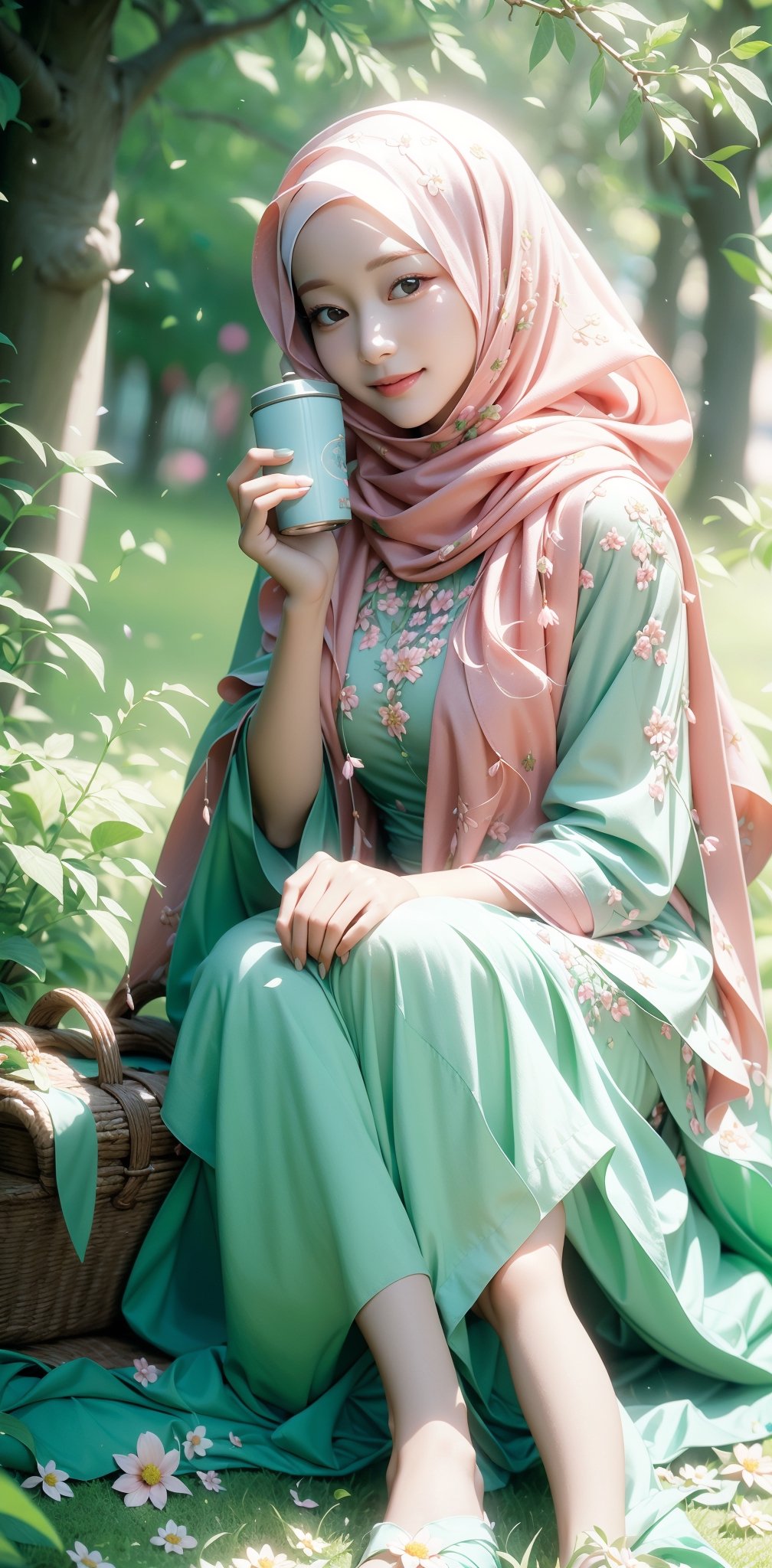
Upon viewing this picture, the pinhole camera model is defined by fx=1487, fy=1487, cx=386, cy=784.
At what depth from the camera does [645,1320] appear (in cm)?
159

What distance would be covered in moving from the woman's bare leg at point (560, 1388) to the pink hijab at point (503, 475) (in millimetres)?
380

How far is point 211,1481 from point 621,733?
0.87 metres

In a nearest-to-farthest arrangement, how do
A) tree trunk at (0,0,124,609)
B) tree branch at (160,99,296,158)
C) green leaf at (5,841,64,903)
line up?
1. green leaf at (5,841,64,903)
2. tree trunk at (0,0,124,609)
3. tree branch at (160,99,296,158)

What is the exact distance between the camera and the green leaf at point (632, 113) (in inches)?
70.2

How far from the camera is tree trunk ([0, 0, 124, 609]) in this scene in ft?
8.23

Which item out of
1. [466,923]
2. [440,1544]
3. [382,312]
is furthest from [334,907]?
[382,312]

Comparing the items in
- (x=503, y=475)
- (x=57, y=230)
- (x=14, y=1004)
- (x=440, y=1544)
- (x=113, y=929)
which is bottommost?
(x=440, y=1544)

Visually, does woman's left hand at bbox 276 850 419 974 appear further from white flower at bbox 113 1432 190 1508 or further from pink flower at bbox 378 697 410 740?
white flower at bbox 113 1432 190 1508

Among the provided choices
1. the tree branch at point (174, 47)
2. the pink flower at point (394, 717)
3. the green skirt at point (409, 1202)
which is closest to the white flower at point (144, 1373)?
Result: the green skirt at point (409, 1202)

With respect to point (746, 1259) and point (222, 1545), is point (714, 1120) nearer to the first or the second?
point (746, 1259)

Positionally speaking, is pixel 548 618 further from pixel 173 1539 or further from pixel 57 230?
pixel 57 230

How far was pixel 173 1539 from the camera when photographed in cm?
135

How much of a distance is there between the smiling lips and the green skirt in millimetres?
618

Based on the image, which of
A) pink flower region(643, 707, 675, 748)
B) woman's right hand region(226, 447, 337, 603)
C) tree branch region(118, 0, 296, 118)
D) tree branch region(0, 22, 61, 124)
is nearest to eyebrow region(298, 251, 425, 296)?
woman's right hand region(226, 447, 337, 603)
